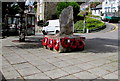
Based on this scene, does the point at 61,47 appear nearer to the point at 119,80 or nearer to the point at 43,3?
the point at 119,80

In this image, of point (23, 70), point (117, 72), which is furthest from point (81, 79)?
point (23, 70)

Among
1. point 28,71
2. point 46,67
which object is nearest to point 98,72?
point 46,67

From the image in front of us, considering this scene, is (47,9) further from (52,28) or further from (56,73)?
(56,73)

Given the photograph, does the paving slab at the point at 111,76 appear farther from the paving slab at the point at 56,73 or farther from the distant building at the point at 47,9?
the distant building at the point at 47,9

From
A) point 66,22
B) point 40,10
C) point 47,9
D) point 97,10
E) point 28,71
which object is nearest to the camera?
point 28,71

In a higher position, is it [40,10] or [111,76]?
[40,10]

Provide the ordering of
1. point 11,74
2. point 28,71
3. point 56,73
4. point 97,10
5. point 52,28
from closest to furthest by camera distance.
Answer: point 11,74, point 56,73, point 28,71, point 52,28, point 97,10

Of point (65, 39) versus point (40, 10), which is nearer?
point (65, 39)

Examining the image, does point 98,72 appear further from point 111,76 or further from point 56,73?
point 56,73

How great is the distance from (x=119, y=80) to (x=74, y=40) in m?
4.05

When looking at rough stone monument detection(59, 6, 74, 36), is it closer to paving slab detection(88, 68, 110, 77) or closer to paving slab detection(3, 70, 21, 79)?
paving slab detection(88, 68, 110, 77)

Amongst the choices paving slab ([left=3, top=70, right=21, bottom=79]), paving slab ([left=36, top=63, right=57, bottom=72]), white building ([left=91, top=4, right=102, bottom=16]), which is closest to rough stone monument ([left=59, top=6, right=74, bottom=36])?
paving slab ([left=36, top=63, right=57, bottom=72])

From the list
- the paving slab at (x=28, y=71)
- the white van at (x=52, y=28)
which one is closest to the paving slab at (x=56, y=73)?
the paving slab at (x=28, y=71)

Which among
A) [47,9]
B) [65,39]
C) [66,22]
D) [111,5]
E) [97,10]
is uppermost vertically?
[111,5]
